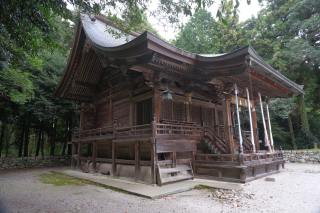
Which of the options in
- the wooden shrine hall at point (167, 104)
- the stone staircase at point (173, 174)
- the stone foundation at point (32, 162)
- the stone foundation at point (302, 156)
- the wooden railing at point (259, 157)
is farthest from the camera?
the stone foundation at point (302, 156)

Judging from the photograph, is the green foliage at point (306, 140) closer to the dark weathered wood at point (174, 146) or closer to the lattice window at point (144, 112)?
the dark weathered wood at point (174, 146)

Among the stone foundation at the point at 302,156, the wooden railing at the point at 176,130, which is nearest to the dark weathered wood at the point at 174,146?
the wooden railing at the point at 176,130

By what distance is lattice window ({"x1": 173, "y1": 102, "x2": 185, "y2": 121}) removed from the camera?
9.46 m

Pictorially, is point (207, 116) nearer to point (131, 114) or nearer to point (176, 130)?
point (176, 130)

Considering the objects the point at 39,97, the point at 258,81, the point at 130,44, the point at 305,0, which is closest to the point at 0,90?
the point at 39,97

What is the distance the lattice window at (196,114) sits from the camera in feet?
34.0

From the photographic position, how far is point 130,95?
9.62 metres

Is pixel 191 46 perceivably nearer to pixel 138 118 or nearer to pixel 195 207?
pixel 138 118

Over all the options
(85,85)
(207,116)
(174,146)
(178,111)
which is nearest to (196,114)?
(207,116)

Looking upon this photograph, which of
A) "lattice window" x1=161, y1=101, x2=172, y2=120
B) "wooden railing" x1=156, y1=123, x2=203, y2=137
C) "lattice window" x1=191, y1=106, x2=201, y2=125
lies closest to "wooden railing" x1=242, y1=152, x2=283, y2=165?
"wooden railing" x1=156, y1=123, x2=203, y2=137

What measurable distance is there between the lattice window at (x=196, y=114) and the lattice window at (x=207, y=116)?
320mm

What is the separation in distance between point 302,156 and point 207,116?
35.5 ft

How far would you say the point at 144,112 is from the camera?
30.2ft

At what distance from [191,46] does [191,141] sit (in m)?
18.7
